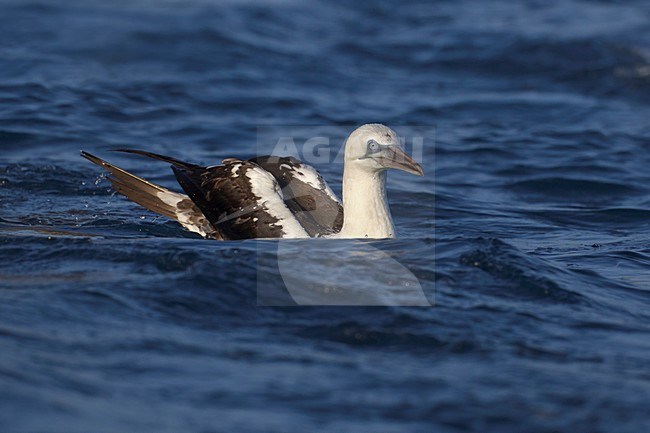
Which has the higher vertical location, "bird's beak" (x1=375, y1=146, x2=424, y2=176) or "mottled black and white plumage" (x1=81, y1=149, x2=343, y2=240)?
"bird's beak" (x1=375, y1=146, x2=424, y2=176)

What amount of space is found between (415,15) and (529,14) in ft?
6.55

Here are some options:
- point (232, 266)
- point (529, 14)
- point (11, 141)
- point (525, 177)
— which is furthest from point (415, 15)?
point (232, 266)

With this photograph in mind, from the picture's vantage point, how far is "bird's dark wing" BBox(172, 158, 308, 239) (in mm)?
7836

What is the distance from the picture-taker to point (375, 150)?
25.0 feet

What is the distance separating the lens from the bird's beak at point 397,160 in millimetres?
7398

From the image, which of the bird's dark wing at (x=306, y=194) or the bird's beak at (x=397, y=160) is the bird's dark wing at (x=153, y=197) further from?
the bird's beak at (x=397, y=160)

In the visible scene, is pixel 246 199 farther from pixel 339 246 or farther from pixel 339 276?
pixel 339 276

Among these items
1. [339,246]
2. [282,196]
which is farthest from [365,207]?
[282,196]

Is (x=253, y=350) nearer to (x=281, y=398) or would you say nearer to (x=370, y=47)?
(x=281, y=398)

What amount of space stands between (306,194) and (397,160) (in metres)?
1.19

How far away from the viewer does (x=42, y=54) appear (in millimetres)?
15586

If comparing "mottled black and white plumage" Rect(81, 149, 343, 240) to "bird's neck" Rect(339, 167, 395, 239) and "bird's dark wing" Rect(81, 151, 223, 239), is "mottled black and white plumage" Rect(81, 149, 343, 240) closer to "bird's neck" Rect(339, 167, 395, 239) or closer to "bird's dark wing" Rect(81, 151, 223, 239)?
"bird's dark wing" Rect(81, 151, 223, 239)

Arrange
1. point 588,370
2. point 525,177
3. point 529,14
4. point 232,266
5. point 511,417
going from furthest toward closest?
point 529,14 < point 525,177 < point 232,266 < point 588,370 < point 511,417

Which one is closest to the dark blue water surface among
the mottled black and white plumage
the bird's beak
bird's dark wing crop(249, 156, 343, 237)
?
the mottled black and white plumage
